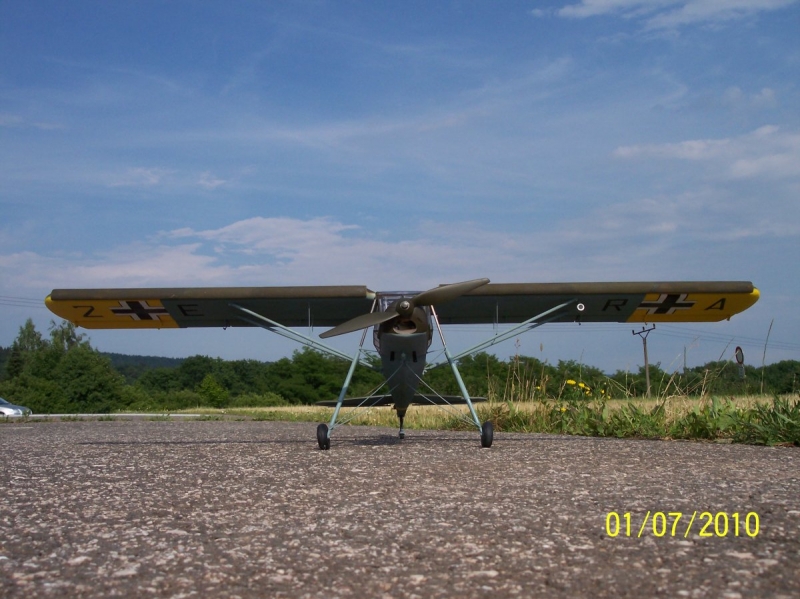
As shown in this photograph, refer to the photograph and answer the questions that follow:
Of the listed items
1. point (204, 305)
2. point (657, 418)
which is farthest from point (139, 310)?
point (657, 418)

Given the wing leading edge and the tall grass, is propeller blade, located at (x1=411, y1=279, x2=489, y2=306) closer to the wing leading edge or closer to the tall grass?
the wing leading edge

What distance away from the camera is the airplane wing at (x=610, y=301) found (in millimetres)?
10750

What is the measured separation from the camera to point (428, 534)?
3.95m

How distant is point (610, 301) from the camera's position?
455 inches

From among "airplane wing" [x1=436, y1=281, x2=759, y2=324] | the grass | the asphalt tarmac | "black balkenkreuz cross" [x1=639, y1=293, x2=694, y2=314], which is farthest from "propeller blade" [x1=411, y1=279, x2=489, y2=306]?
"black balkenkreuz cross" [x1=639, y1=293, x2=694, y2=314]

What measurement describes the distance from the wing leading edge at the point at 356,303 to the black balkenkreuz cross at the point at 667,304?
16 millimetres

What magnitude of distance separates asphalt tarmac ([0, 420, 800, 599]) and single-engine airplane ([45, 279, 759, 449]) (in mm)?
2439

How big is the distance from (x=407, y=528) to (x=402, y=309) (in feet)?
17.7

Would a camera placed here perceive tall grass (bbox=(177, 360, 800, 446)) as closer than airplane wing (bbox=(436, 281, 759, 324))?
Yes

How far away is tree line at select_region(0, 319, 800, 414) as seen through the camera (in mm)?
11805
